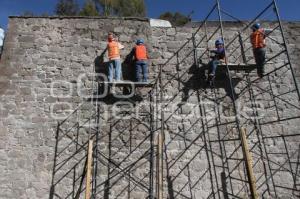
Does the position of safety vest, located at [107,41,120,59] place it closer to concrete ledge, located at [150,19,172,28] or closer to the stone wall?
the stone wall

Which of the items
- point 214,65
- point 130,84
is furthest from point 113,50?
point 214,65

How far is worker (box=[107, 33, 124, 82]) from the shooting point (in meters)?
6.59

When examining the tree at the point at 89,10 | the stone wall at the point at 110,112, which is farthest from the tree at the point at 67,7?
the stone wall at the point at 110,112

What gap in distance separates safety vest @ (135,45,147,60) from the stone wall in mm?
340

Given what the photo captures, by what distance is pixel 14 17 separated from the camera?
23.3ft

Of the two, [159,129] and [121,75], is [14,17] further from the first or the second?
[159,129]

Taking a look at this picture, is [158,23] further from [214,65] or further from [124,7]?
[124,7]

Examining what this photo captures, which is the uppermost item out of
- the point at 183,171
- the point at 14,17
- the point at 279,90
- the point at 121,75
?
the point at 14,17

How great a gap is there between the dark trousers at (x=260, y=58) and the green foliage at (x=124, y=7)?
1022cm

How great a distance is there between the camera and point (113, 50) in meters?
Result: 6.68

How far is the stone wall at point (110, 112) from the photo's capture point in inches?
239

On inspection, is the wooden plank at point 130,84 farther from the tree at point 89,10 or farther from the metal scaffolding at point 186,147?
the tree at point 89,10

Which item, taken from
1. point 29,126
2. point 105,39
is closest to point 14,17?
point 105,39

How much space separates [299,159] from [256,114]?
1218mm
